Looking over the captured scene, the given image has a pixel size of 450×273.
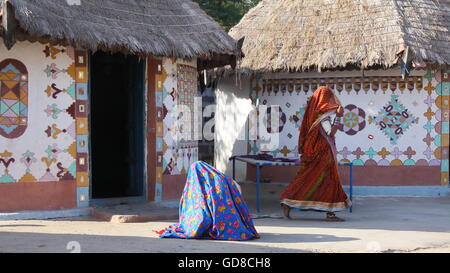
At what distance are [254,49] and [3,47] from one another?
566cm

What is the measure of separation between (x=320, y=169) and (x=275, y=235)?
1586mm

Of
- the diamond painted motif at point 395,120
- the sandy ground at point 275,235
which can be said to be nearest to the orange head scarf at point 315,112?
the sandy ground at point 275,235

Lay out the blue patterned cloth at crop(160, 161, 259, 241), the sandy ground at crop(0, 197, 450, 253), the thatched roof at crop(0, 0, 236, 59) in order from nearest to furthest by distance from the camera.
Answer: the sandy ground at crop(0, 197, 450, 253) < the blue patterned cloth at crop(160, 161, 259, 241) < the thatched roof at crop(0, 0, 236, 59)

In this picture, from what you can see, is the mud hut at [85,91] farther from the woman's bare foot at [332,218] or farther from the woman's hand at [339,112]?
the woman's bare foot at [332,218]

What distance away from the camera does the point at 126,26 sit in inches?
353

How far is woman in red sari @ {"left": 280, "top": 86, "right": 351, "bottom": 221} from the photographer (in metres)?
8.55

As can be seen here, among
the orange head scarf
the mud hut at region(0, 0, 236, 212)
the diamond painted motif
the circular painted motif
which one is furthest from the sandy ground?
the circular painted motif

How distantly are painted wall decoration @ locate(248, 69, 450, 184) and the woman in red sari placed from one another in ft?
10.9

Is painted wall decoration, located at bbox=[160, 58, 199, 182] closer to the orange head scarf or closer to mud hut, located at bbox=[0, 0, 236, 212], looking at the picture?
mud hut, located at bbox=[0, 0, 236, 212]

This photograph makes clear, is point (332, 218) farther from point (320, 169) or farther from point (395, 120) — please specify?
point (395, 120)

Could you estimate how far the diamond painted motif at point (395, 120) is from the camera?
11758 mm

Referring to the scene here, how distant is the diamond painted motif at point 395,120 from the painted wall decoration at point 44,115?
5.61 m
